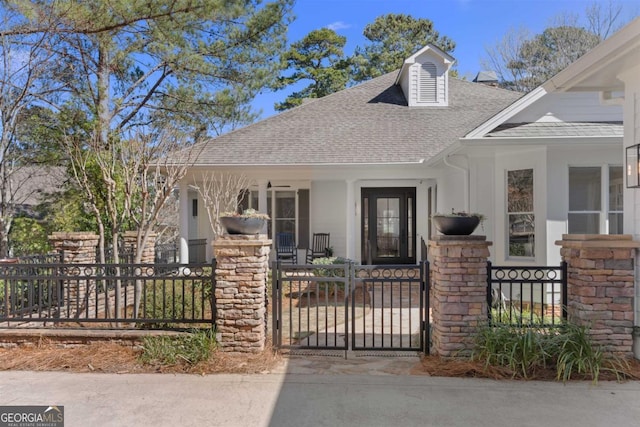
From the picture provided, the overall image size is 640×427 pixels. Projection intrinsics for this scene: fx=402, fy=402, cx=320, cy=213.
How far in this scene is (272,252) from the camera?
10.5m

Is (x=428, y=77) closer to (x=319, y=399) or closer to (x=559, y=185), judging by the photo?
(x=559, y=185)

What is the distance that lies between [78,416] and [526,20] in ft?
80.5

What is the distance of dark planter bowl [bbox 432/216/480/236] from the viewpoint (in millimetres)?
4008

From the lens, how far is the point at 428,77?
1134cm

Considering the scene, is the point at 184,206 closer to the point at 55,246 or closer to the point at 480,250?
the point at 55,246

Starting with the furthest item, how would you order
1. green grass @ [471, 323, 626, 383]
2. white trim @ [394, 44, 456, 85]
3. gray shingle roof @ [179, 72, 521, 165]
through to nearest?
white trim @ [394, 44, 456, 85] < gray shingle roof @ [179, 72, 521, 165] < green grass @ [471, 323, 626, 383]

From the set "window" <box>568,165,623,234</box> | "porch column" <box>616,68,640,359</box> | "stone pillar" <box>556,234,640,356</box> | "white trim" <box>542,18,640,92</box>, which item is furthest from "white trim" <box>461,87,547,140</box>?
"stone pillar" <box>556,234,640,356</box>

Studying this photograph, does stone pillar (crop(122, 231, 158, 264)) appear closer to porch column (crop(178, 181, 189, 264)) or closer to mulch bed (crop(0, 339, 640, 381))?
porch column (crop(178, 181, 189, 264))

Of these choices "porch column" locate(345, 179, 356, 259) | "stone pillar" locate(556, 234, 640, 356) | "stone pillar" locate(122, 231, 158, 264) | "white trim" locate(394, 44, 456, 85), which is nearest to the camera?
"stone pillar" locate(556, 234, 640, 356)

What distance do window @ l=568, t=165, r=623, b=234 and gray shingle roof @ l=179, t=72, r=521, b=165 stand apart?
301cm

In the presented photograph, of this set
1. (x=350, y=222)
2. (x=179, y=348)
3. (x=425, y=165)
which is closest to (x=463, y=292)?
(x=179, y=348)

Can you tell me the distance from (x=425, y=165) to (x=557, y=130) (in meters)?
2.79

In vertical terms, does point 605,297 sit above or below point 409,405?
above

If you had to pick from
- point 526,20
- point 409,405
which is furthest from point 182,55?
point 526,20
